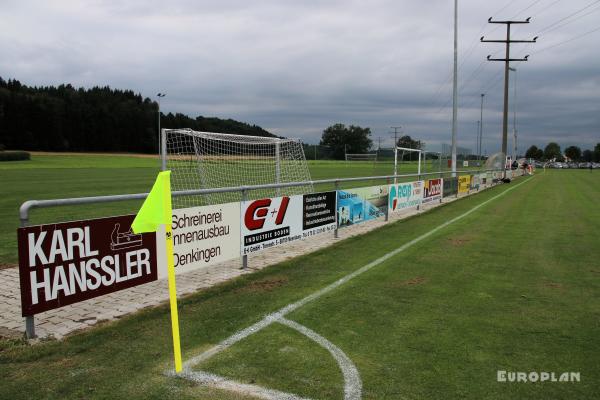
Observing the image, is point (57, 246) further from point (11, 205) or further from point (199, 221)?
point (11, 205)

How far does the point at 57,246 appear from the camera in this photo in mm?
4328

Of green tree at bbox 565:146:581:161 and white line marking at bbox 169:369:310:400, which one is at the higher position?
green tree at bbox 565:146:581:161

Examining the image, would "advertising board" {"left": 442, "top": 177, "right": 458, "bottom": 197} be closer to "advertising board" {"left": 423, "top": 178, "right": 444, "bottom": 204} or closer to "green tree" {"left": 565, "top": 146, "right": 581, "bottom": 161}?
"advertising board" {"left": 423, "top": 178, "right": 444, "bottom": 204}

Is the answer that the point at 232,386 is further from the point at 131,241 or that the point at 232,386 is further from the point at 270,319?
the point at 131,241

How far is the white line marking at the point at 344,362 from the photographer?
11.1 ft

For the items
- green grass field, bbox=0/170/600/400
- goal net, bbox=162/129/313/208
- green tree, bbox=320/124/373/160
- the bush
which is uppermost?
green tree, bbox=320/124/373/160

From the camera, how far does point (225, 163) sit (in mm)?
12953

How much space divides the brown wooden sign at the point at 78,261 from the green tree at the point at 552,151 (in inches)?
7705

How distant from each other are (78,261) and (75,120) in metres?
97.7

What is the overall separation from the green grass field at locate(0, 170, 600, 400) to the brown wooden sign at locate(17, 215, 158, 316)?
0.40 metres

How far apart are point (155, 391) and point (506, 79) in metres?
52.6

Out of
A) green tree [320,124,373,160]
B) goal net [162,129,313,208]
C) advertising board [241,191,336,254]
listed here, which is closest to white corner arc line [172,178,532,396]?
advertising board [241,191,336,254]

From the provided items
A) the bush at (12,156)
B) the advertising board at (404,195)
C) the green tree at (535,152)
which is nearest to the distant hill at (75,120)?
the bush at (12,156)

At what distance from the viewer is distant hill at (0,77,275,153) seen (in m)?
83.1
